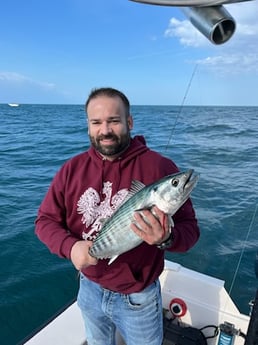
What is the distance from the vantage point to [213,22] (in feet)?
5.18

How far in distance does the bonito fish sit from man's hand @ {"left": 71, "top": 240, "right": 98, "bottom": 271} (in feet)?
0.10

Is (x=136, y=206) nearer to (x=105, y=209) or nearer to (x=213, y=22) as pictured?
(x=105, y=209)

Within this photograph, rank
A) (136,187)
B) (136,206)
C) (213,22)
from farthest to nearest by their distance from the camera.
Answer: (136,187)
(136,206)
(213,22)

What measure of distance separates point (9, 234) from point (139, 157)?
4.79m

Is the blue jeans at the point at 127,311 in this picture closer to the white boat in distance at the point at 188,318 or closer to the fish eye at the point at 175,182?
the white boat in distance at the point at 188,318

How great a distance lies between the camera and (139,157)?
207 centimetres

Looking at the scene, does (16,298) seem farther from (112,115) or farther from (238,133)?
(238,133)

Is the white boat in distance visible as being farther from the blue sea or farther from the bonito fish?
the bonito fish

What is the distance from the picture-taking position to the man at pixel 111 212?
77.2 inches

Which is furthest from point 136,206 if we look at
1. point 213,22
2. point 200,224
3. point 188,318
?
point 200,224

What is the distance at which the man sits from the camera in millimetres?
1962

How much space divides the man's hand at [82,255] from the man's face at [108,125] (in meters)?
0.55

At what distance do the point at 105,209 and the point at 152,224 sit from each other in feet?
1.59

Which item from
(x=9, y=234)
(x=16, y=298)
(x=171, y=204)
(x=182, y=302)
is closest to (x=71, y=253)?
(x=171, y=204)
